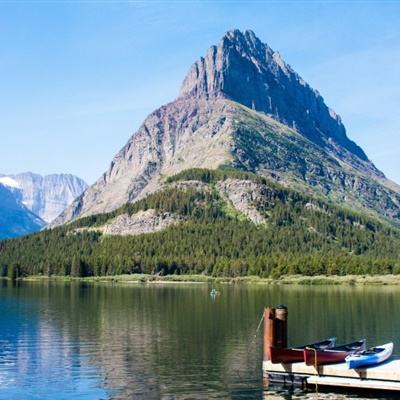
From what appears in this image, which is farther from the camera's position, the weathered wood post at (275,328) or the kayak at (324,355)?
the weathered wood post at (275,328)

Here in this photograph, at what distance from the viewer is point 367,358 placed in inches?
2494

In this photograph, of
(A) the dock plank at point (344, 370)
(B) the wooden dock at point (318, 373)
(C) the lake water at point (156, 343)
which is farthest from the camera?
(C) the lake water at point (156, 343)

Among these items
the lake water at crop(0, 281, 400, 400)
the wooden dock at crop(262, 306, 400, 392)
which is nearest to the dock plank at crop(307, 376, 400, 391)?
the wooden dock at crop(262, 306, 400, 392)

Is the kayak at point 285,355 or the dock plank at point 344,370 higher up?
the kayak at point 285,355

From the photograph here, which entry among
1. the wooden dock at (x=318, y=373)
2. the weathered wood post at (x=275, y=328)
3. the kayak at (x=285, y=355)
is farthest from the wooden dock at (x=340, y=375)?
the weathered wood post at (x=275, y=328)

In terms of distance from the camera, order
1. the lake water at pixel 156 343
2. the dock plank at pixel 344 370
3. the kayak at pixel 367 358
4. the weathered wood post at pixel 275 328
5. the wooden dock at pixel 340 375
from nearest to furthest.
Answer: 1. the wooden dock at pixel 340 375
2. the dock plank at pixel 344 370
3. the kayak at pixel 367 358
4. the lake water at pixel 156 343
5. the weathered wood post at pixel 275 328

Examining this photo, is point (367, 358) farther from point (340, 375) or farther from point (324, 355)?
point (324, 355)

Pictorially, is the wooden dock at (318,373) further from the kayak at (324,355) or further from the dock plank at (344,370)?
the kayak at (324,355)

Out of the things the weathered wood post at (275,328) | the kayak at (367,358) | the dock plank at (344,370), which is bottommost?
the dock plank at (344,370)

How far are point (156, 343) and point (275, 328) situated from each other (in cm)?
3019

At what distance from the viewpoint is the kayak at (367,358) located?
62.7 metres

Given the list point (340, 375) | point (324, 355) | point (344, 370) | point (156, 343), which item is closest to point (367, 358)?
point (344, 370)

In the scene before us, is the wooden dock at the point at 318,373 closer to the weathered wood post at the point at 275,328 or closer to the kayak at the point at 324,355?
the weathered wood post at the point at 275,328

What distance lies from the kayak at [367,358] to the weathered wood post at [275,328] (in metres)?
7.99
